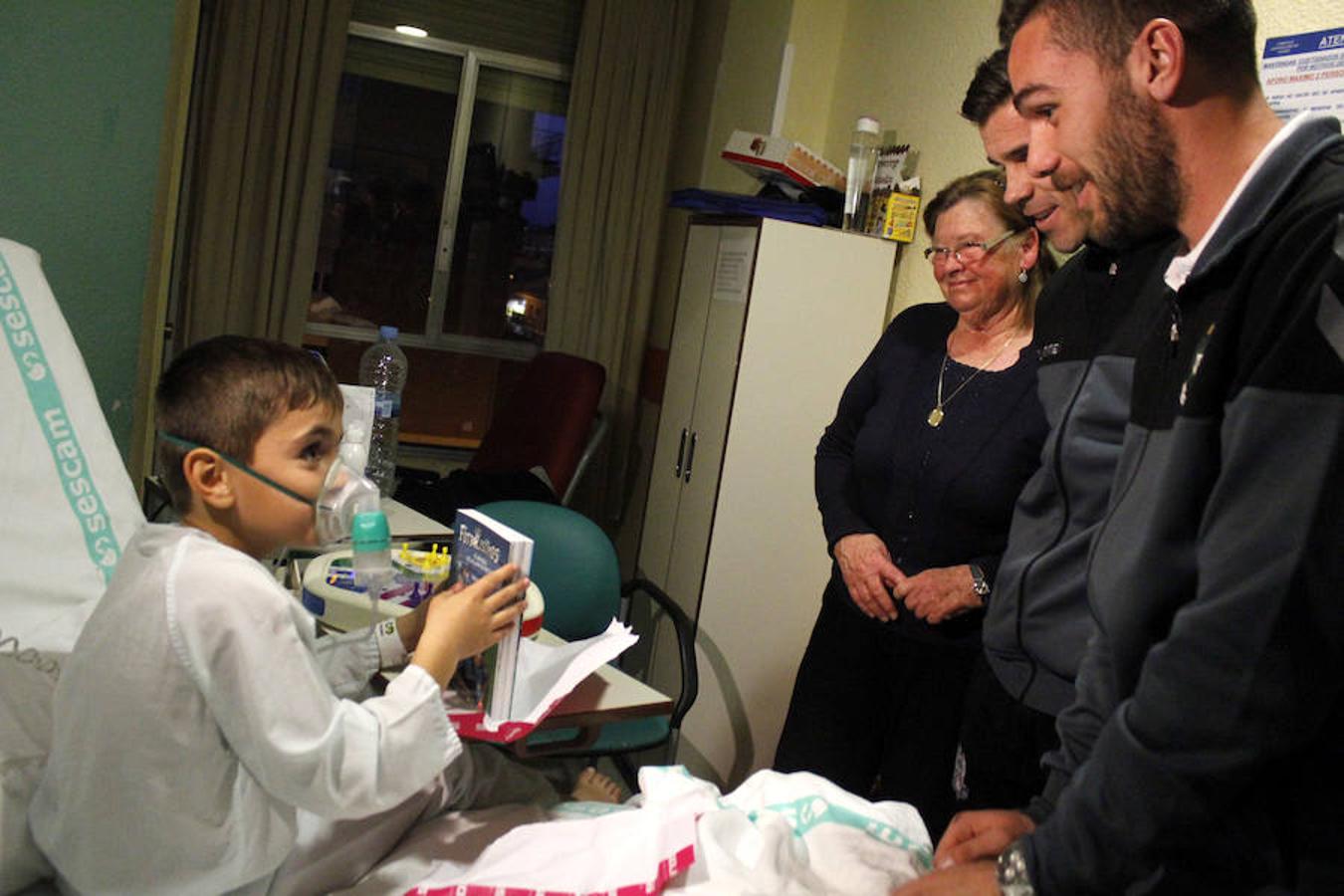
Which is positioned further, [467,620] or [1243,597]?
[467,620]

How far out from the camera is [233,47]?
3.96m

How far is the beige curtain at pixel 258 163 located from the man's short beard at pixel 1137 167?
3719 millimetres

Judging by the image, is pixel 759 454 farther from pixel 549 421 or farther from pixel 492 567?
pixel 492 567

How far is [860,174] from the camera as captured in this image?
301 centimetres

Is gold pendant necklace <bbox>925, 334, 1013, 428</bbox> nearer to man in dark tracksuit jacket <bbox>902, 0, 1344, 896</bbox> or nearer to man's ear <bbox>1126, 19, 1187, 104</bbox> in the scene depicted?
man in dark tracksuit jacket <bbox>902, 0, 1344, 896</bbox>

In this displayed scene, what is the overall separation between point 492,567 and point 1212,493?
2.98ft

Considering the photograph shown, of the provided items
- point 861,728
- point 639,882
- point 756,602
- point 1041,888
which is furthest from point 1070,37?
point 756,602

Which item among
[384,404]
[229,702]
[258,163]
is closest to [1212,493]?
[229,702]

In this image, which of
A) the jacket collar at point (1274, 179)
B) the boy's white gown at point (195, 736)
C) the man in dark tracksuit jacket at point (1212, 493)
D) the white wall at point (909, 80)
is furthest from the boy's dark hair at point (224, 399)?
the white wall at point (909, 80)

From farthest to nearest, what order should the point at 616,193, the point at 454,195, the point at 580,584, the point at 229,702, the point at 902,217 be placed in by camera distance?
the point at 454,195, the point at 616,193, the point at 902,217, the point at 580,584, the point at 229,702

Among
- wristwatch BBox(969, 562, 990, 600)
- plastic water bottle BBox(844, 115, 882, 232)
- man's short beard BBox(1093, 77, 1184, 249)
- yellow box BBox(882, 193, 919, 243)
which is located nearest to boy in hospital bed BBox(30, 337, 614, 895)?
man's short beard BBox(1093, 77, 1184, 249)

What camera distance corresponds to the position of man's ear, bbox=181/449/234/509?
51.8 inches

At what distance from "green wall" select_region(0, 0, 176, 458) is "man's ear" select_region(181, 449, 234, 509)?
1462 mm

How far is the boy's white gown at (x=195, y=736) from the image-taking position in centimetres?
116
